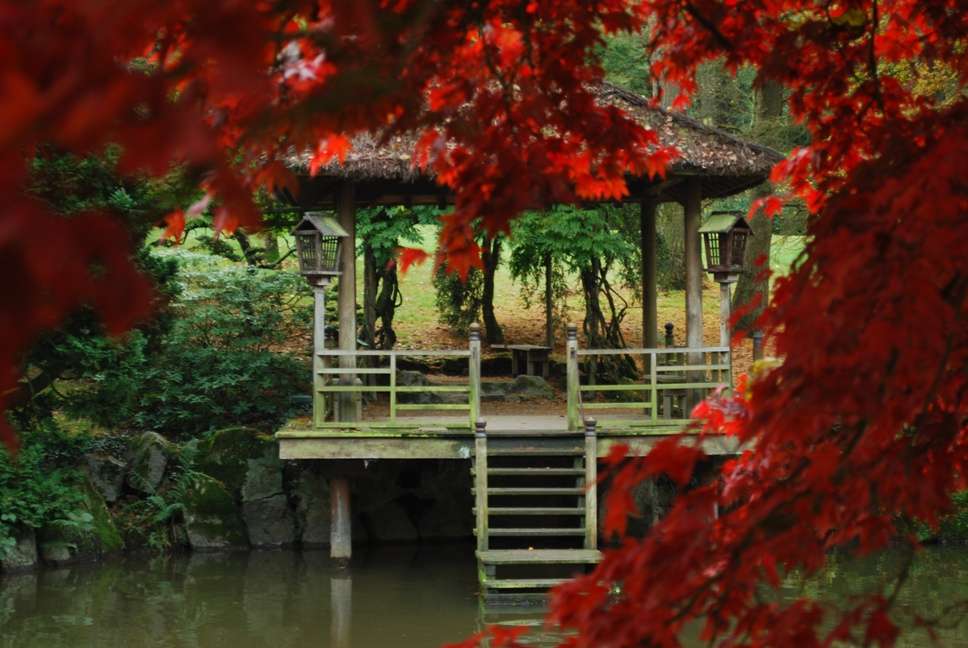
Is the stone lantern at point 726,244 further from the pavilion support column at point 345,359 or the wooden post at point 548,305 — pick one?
the wooden post at point 548,305

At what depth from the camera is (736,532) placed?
108 inches

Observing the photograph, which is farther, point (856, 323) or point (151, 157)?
point (856, 323)

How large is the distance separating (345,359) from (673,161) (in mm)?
3580

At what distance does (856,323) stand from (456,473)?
10803 millimetres

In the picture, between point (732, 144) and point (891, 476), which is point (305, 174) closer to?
point (732, 144)

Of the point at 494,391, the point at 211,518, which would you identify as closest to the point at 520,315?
the point at 494,391

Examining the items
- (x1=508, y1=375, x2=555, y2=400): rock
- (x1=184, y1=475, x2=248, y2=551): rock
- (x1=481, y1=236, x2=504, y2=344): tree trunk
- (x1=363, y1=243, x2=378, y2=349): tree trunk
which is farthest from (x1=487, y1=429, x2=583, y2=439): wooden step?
(x1=481, y1=236, x2=504, y2=344): tree trunk

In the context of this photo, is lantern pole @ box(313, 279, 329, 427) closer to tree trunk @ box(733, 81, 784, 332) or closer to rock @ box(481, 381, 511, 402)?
rock @ box(481, 381, 511, 402)

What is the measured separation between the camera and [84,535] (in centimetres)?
1168

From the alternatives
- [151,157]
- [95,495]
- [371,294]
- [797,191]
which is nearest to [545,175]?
[797,191]

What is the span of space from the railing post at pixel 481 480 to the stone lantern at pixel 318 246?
6.20 feet

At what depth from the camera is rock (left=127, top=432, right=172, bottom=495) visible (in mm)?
12492

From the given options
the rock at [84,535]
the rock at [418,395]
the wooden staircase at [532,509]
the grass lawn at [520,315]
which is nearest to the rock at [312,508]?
the rock at [84,535]

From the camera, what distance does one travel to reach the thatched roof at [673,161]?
1079 cm
